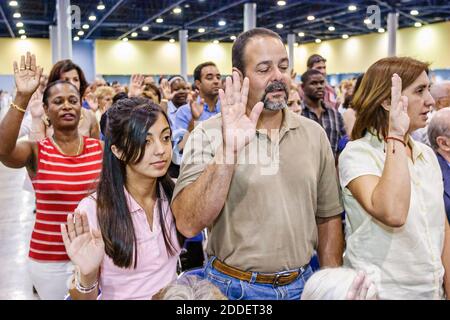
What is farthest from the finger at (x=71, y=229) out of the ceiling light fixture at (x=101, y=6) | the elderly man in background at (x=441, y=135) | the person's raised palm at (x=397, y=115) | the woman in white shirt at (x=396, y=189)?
the ceiling light fixture at (x=101, y=6)

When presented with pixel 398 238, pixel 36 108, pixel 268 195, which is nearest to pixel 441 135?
pixel 398 238

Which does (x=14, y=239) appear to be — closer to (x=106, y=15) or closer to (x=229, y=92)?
(x=229, y=92)

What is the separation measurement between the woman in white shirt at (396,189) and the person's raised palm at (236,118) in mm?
434

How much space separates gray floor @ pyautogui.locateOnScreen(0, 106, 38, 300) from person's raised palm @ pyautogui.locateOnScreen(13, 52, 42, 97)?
1.98m

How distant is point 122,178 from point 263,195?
487mm

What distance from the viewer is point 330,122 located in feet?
12.2

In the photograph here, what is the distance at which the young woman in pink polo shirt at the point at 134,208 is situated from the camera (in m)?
1.53

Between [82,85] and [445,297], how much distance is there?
2443mm

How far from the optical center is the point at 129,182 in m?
1.66

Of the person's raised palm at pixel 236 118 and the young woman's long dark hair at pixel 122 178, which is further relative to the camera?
the young woman's long dark hair at pixel 122 178

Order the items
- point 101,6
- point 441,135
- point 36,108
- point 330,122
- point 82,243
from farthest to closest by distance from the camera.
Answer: point 101,6 < point 330,122 < point 36,108 < point 441,135 < point 82,243

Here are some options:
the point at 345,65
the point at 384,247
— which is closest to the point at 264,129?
the point at 384,247

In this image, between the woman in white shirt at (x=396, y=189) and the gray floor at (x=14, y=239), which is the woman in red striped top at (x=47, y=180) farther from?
the gray floor at (x=14, y=239)

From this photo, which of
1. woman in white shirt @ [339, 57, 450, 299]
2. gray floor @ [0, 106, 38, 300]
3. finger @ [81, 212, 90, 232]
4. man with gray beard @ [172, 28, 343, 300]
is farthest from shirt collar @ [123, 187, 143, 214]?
gray floor @ [0, 106, 38, 300]
